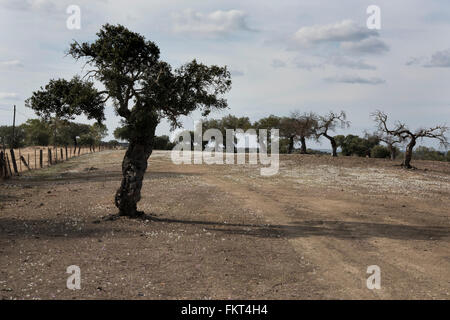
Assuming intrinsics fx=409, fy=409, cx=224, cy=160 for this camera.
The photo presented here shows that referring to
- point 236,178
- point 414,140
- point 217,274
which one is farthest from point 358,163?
point 217,274

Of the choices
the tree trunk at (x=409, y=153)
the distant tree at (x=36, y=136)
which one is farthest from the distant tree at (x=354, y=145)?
the distant tree at (x=36, y=136)

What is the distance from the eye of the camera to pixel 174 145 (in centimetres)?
10156

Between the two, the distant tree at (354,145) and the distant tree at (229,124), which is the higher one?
the distant tree at (229,124)

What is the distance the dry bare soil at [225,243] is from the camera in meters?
9.52

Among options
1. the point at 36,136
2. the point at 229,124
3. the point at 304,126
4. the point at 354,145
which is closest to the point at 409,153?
the point at 304,126

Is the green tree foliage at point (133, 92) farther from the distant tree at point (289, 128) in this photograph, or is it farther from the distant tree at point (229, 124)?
the distant tree at point (229, 124)

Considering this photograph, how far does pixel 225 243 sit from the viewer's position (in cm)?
1354

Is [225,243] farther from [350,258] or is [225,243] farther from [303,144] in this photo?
[303,144]

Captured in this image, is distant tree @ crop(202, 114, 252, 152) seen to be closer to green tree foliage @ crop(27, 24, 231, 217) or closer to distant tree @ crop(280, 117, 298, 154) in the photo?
distant tree @ crop(280, 117, 298, 154)

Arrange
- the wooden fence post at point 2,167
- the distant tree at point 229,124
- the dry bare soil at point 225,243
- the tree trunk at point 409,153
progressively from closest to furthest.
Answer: the dry bare soil at point 225,243 → the wooden fence post at point 2,167 → the tree trunk at point 409,153 → the distant tree at point 229,124

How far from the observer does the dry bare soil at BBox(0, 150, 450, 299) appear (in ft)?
31.2
